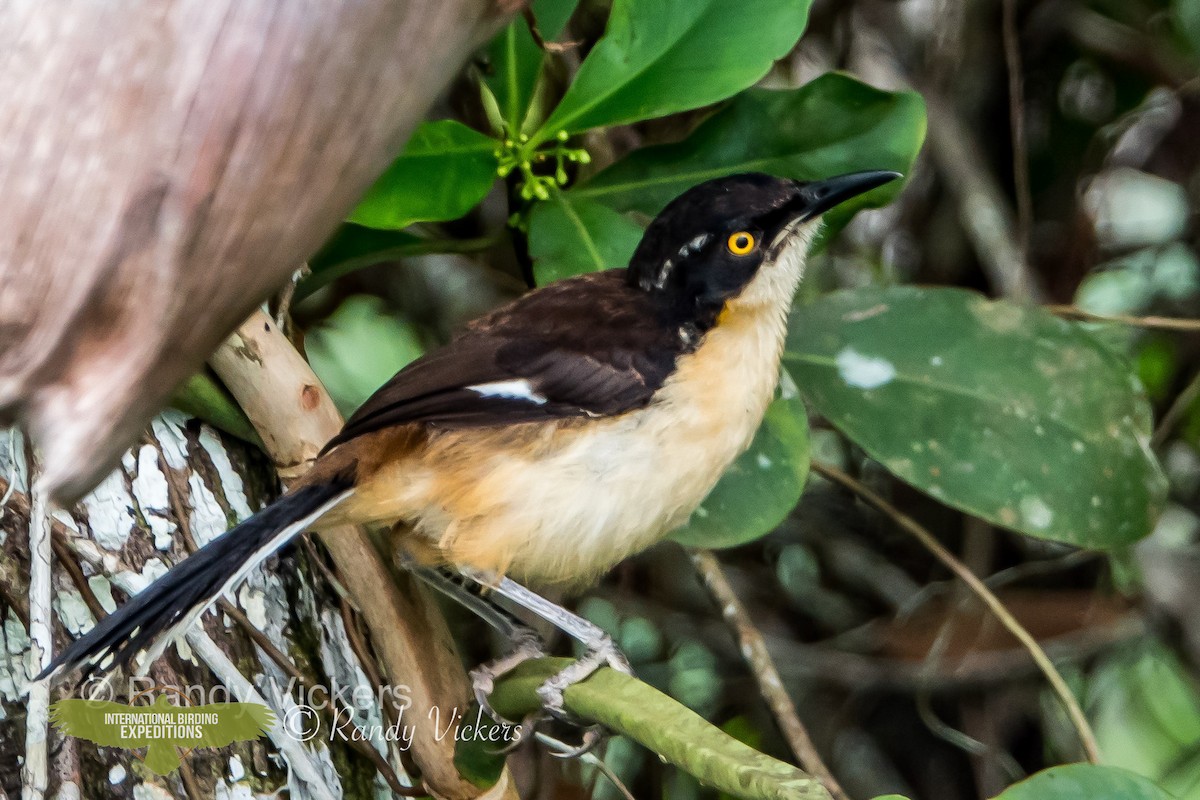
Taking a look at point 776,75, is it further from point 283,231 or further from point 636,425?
point 283,231

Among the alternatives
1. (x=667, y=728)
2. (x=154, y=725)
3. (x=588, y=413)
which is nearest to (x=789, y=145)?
(x=588, y=413)

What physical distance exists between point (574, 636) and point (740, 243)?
0.64 meters

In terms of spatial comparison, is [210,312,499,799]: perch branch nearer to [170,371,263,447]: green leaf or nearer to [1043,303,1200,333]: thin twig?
[170,371,263,447]: green leaf

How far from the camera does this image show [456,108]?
251cm

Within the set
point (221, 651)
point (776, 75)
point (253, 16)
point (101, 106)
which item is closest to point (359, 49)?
point (253, 16)

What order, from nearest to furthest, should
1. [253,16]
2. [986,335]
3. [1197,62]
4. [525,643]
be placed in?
[253,16], [525,643], [986,335], [1197,62]

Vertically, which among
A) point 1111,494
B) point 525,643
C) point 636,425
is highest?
point 636,425

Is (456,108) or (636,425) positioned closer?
(636,425)

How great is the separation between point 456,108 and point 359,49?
5.82 feet

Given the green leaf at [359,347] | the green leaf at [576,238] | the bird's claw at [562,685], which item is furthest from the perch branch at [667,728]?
the green leaf at [359,347]

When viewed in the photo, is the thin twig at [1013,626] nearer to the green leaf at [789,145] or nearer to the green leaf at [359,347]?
the green leaf at [789,145]

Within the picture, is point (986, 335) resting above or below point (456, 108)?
below

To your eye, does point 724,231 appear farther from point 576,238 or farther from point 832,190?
point 576,238

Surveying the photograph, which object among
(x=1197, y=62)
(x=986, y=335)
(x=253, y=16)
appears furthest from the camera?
(x=1197, y=62)
